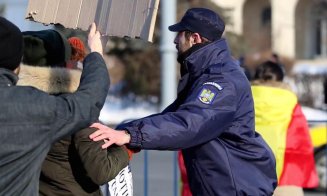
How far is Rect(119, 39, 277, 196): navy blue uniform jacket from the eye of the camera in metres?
3.87

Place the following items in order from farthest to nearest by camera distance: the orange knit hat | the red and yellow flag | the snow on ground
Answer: the snow on ground < the red and yellow flag < the orange knit hat

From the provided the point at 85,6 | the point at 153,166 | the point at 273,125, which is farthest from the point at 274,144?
the point at 153,166

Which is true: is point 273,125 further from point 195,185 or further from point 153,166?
point 153,166

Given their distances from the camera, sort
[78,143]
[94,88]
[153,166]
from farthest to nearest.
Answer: [153,166] < [78,143] < [94,88]

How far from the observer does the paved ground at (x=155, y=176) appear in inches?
287

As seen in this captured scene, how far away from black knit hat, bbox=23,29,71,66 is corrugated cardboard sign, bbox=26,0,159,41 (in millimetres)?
90

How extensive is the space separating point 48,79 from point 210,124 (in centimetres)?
83

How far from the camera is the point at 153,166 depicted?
393 inches

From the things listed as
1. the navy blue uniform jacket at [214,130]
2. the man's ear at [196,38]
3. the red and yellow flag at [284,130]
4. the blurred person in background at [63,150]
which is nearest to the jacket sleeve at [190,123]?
the navy blue uniform jacket at [214,130]

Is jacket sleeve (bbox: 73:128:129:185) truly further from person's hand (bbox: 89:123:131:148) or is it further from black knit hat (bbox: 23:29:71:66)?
black knit hat (bbox: 23:29:71:66)

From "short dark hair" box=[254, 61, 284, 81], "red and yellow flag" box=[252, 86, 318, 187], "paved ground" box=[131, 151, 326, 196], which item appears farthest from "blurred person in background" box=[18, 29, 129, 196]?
"short dark hair" box=[254, 61, 284, 81]

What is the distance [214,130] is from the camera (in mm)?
3967

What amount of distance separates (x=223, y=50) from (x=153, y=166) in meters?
5.87

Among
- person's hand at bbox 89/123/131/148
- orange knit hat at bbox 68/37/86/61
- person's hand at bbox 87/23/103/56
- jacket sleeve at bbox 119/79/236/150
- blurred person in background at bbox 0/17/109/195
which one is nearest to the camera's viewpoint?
blurred person in background at bbox 0/17/109/195
